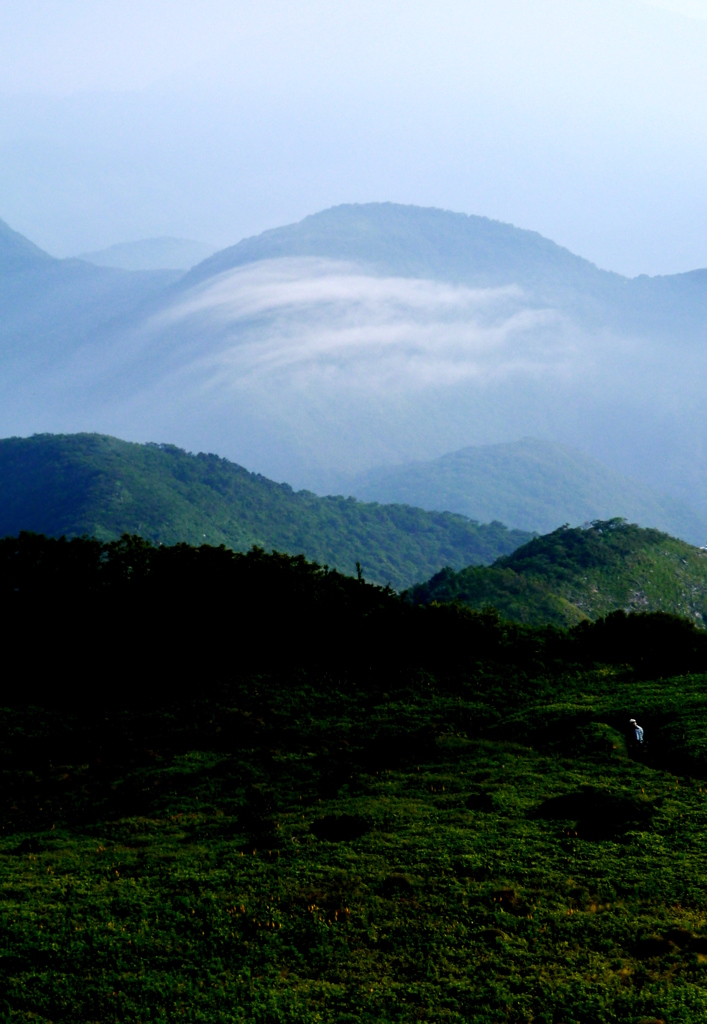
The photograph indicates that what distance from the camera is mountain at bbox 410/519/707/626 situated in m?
101

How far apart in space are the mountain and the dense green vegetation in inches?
1792

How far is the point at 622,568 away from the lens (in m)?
116

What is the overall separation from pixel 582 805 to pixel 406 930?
32.3 feet

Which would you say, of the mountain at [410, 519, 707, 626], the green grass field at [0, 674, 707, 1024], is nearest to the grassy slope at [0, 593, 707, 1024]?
the green grass field at [0, 674, 707, 1024]

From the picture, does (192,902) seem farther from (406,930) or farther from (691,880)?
(691,880)

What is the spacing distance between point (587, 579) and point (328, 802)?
83.1m

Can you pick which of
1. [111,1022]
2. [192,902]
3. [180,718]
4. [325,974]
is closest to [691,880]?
[325,974]

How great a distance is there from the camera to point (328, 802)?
33.9 meters

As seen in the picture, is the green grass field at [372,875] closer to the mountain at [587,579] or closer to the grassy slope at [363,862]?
the grassy slope at [363,862]

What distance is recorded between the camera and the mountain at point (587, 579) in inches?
3991

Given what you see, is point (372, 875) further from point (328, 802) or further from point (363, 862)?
point (328, 802)

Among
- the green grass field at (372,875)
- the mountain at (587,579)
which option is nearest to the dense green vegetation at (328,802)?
the green grass field at (372,875)

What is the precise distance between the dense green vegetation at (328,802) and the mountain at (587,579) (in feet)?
149

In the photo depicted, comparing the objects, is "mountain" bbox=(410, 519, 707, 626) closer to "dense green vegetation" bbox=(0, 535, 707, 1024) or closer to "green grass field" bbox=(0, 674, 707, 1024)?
"dense green vegetation" bbox=(0, 535, 707, 1024)
